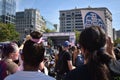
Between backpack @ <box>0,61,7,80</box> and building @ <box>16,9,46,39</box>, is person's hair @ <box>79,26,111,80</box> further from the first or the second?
building @ <box>16,9,46,39</box>

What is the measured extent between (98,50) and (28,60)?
2.19 feet

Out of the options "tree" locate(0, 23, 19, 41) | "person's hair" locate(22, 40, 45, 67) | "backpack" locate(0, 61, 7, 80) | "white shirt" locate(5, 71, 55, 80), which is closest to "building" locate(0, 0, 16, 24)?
"tree" locate(0, 23, 19, 41)

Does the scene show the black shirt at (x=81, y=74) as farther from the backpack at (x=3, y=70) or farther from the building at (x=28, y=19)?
the building at (x=28, y=19)

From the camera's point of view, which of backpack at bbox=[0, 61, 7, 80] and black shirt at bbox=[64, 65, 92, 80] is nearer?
black shirt at bbox=[64, 65, 92, 80]

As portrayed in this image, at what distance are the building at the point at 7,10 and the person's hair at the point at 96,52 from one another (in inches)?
5316

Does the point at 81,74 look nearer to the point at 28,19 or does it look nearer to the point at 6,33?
the point at 6,33

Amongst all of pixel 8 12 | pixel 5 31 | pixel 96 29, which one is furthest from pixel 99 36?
pixel 8 12

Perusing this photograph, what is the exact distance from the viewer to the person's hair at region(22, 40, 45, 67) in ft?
9.83

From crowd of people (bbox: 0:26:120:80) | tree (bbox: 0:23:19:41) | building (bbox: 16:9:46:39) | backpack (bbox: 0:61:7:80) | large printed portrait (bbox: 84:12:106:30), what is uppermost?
building (bbox: 16:9:46:39)

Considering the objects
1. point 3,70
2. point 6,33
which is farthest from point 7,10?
point 3,70

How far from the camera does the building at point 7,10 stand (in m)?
137

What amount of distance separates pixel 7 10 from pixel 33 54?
140589 mm

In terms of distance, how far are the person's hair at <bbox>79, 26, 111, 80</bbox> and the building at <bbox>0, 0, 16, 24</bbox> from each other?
135m

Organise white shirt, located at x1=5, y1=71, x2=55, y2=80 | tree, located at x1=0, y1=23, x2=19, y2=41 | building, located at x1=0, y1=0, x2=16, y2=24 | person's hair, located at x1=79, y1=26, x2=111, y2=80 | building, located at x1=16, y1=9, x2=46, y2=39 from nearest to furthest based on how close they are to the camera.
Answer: person's hair, located at x1=79, y1=26, x2=111, y2=80 → white shirt, located at x1=5, y1=71, x2=55, y2=80 → tree, located at x1=0, y1=23, x2=19, y2=41 → building, located at x1=0, y1=0, x2=16, y2=24 → building, located at x1=16, y1=9, x2=46, y2=39
